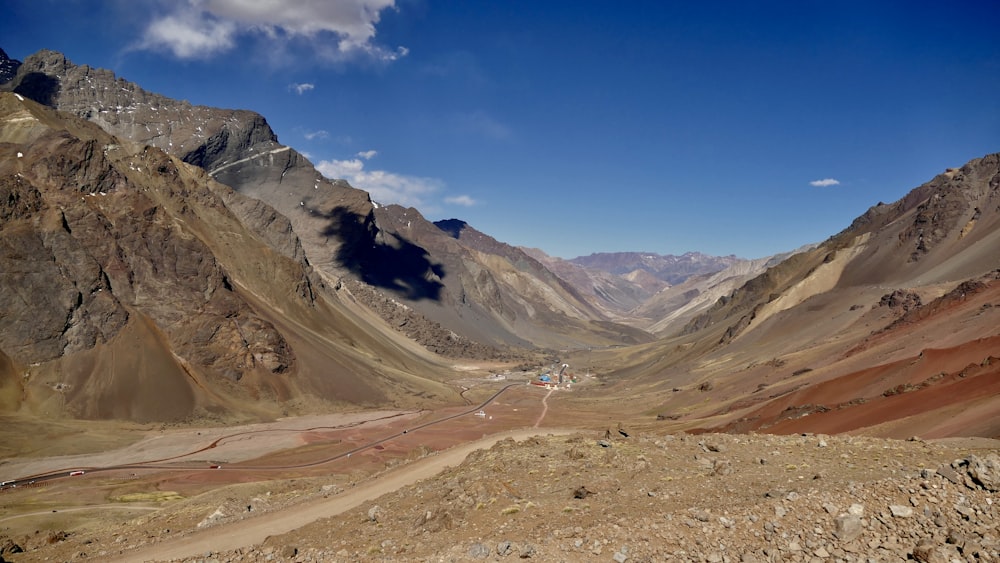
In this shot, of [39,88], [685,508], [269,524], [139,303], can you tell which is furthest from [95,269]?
[39,88]

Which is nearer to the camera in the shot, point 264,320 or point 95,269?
point 95,269

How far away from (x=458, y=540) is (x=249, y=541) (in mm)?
11179

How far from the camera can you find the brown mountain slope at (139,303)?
79.8 metres

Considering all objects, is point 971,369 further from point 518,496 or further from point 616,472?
point 518,496

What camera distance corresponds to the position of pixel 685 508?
1473 cm

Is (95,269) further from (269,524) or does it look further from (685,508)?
A: (685,508)

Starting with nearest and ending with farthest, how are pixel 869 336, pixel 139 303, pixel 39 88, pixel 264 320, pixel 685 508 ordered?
pixel 685 508 < pixel 869 336 < pixel 139 303 < pixel 264 320 < pixel 39 88

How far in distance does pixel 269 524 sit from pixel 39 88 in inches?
9108

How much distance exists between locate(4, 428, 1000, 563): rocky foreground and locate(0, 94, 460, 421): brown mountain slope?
210 feet

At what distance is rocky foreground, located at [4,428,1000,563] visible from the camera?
1188cm

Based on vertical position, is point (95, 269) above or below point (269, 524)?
above

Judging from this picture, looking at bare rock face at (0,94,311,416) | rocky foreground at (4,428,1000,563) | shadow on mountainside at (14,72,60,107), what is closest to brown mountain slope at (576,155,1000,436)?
rocky foreground at (4,428,1000,563)

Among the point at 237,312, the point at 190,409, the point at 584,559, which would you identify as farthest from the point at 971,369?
the point at 237,312

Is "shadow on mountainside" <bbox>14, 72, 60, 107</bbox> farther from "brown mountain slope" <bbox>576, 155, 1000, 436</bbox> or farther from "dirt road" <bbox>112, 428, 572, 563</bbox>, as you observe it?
"dirt road" <bbox>112, 428, 572, 563</bbox>
